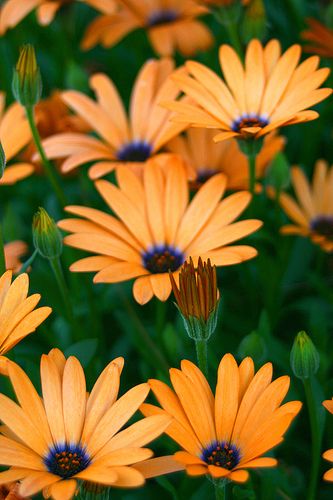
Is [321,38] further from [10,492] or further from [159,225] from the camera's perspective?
[10,492]

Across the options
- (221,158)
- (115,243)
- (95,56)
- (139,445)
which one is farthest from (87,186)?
(139,445)

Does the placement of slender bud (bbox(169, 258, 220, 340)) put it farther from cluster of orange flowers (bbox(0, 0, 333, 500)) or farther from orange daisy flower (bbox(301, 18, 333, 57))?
orange daisy flower (bbox(301, 18, 333, 57))

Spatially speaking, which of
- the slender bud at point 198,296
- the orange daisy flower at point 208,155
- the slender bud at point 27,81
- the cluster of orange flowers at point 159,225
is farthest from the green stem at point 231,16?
the slender bud at point 198,296

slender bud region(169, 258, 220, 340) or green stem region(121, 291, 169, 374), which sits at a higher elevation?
slender bud region(169, 258, 220, 340)

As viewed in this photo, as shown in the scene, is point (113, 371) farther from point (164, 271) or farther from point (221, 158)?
point (221, 158)

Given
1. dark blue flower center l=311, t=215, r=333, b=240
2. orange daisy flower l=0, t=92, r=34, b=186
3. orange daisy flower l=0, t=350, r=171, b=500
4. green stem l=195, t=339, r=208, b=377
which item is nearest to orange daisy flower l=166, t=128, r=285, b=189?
dark blue flower center l=311, t=215, r=333, b=240
